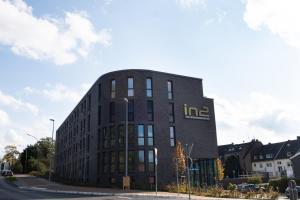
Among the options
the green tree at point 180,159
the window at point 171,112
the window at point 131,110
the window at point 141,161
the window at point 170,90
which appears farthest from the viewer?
the window at point 170,90

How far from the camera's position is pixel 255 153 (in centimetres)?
8719

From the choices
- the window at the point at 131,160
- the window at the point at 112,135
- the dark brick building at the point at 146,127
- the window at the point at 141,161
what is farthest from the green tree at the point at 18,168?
the window at the point at 141,161

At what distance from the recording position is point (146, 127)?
40.6 m

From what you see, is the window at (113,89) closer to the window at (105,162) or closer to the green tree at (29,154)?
the window at (105,162)

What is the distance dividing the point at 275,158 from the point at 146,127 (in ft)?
170

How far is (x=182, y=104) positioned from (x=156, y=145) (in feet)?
25.9

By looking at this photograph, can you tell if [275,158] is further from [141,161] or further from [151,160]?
[141,161]

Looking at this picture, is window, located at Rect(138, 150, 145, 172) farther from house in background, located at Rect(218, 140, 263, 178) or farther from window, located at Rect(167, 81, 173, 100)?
house in background, located at Rect(218, 140, 263, 178)

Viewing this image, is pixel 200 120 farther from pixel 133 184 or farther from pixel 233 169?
pixel 233 169

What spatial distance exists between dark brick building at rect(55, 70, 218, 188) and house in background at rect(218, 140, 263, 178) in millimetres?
38528

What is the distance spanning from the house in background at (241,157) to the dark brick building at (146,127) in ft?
126

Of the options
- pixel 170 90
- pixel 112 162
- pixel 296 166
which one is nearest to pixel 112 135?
pixel 112 162

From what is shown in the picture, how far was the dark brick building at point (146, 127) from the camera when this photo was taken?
39.8 metres

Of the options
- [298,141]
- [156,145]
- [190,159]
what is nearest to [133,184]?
[156,145]
